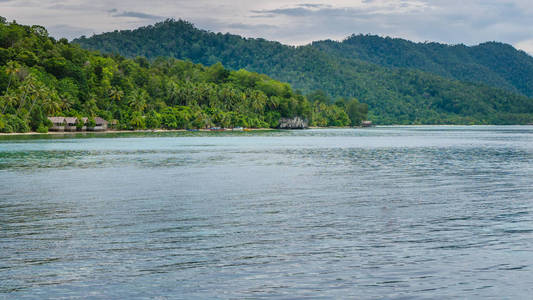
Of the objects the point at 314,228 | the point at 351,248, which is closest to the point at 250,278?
the point at 351,248

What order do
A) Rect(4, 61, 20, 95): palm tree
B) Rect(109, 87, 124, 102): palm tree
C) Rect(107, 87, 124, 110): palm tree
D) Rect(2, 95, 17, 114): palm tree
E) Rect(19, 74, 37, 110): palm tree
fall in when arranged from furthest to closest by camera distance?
Rect(109, 87, 124, 102): palm tree → Rect(107, 87, 124, 110): palm tree → Rect(4, 61, 20, 95): palm tree → Rect(19, 74, 37, 110): palm tree → Rect(2, 95, 17, 114): palm tree

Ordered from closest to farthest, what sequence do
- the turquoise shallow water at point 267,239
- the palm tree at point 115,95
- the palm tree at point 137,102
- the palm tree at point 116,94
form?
the turquoise shallow water at point 267,239, the palm tree at point 115,95, the palm tree at point 116,94, the palm tree at point 137,102

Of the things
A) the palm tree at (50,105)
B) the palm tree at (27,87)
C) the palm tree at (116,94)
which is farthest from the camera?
→ the palm tree at (116,94)

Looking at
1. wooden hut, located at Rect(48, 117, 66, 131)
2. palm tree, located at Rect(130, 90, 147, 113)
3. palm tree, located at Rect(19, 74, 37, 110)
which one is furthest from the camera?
palm tree, located at Rect(130, 90, 147, 113)

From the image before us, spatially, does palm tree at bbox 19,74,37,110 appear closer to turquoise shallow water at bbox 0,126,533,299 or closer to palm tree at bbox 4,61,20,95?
palm tree at bbox 4,61,20,95

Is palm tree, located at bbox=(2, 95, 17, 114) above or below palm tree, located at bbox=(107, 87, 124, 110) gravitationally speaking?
below

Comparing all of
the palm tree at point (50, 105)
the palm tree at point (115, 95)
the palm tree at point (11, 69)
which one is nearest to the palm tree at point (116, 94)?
the palm tree at point (115, 95)

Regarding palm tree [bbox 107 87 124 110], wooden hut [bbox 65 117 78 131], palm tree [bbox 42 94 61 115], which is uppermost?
palm tree [bbox 107 87 124 110]

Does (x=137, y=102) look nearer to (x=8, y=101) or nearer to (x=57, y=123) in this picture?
(x=57, y=123)

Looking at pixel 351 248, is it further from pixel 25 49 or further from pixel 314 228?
pixel 25 49

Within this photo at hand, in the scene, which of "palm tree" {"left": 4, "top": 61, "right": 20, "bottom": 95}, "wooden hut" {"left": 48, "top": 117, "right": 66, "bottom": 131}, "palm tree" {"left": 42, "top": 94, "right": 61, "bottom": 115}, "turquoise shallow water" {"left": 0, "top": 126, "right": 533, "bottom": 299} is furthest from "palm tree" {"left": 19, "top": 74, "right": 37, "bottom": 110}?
"turquoise shallow water" {"left": 0, "top": 126, "right": 533, "bottom": 299}

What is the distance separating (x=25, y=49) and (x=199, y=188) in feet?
530

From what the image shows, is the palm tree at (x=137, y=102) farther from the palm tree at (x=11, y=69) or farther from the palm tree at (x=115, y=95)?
the palm tree at (x=11, y=69)

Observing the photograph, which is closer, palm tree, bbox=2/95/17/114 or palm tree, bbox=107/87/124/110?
palm tree, bbox=2/95/17/114
